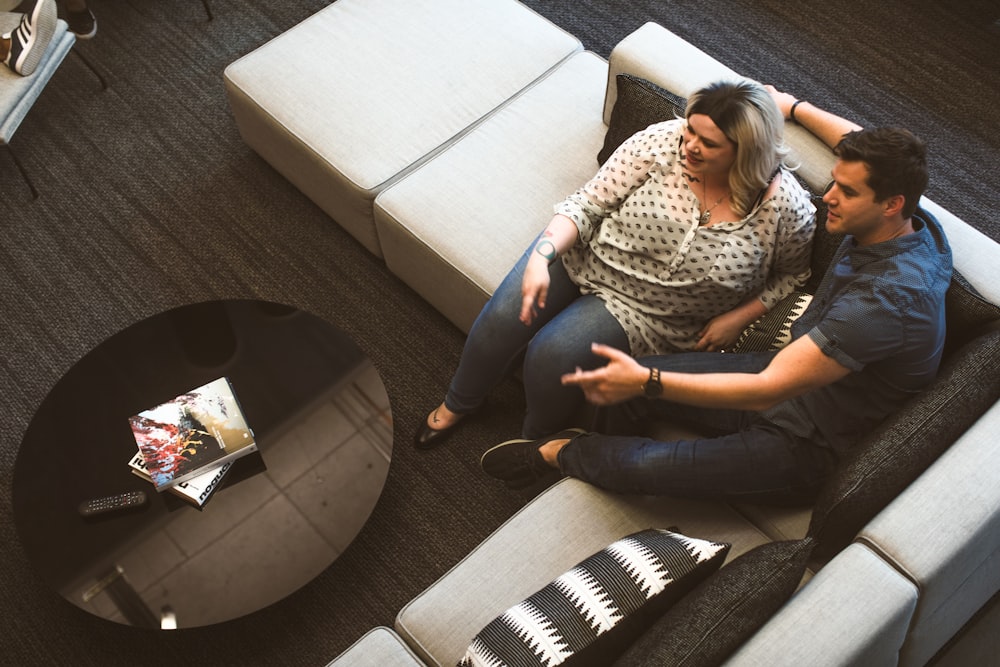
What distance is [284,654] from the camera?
2248 mm

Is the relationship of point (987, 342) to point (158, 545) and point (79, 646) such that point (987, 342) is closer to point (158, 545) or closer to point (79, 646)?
point (158, 545)

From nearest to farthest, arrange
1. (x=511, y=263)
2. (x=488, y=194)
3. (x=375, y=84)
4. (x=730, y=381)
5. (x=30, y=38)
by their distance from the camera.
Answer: (x=730, y=381), (x=511, y=263), (x=488, y=194), (x=375, y=84), (x=30, y=38)

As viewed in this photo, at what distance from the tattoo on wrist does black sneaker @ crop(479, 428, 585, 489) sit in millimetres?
441

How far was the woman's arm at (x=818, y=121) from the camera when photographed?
2.26 m

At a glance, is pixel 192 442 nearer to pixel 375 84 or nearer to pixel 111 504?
pixel 111 504

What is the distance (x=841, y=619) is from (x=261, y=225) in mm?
2118

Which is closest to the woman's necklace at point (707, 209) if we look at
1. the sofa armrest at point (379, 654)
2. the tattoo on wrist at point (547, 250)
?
the tattoo on wrist at point (547, 250)

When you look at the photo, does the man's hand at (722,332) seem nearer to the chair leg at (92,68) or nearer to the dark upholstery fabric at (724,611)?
the dark upholstery fabric at (724,611)

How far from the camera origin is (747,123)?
1.94 metres

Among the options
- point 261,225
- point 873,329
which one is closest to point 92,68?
point 261,225

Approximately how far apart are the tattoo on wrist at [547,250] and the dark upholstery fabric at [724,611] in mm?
830

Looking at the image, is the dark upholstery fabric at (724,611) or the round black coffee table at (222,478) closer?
the dark upholstery fabric at (724,611)

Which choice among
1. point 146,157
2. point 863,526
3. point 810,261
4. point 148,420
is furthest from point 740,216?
point 146,157

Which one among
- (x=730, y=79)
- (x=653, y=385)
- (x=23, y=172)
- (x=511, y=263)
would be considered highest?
(x=730, y=79)
